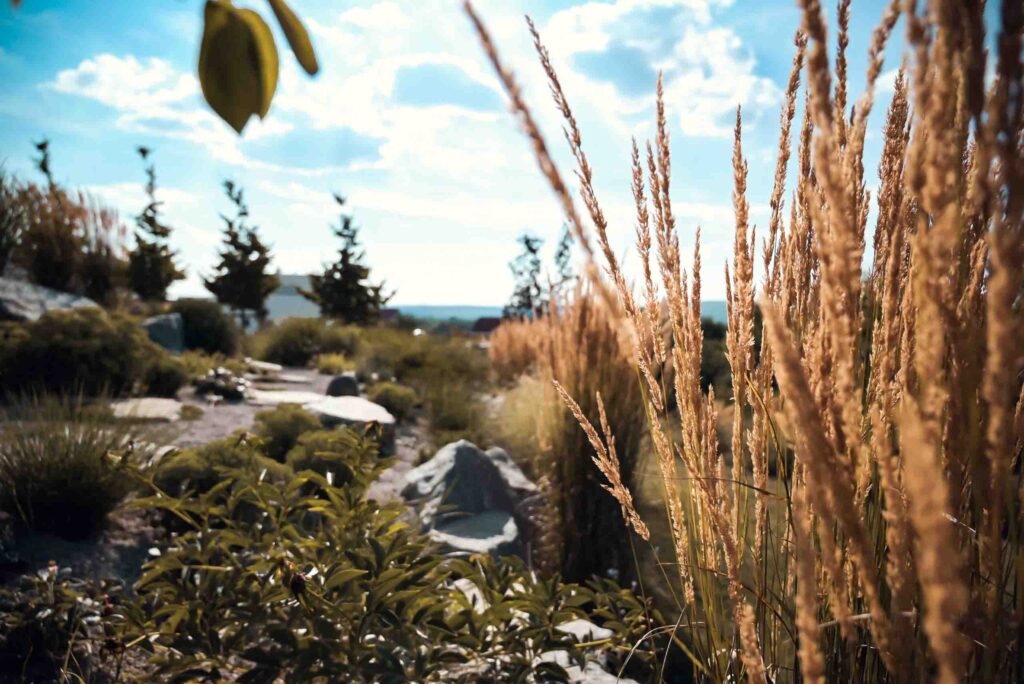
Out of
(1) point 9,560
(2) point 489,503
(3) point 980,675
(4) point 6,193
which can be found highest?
(4) point 6,193

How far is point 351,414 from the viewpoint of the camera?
21.1 ft

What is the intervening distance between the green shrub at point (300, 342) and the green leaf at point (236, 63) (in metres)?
13.2

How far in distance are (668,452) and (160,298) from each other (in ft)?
59.1

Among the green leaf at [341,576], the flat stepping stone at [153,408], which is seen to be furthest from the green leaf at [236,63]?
the flat stepping stone at [153,408]

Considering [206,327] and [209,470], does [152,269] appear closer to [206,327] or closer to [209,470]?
[206,327]

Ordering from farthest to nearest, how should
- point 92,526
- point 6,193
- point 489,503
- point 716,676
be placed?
point 6,193 < point 489,503 < point 92,526 < point 716,676

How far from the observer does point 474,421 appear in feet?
22.9

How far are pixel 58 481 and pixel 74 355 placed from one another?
4.05m

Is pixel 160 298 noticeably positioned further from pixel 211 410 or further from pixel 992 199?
pixel 992 199

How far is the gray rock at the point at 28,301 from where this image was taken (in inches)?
338

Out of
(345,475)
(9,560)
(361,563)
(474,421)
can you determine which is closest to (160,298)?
(474,421)

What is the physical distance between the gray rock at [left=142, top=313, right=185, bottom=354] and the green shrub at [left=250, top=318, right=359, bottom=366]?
198 cm

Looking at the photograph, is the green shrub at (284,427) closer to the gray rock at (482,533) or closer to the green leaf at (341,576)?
the gray rock at (482,533)

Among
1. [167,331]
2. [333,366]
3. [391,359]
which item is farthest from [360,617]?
[167,331]
